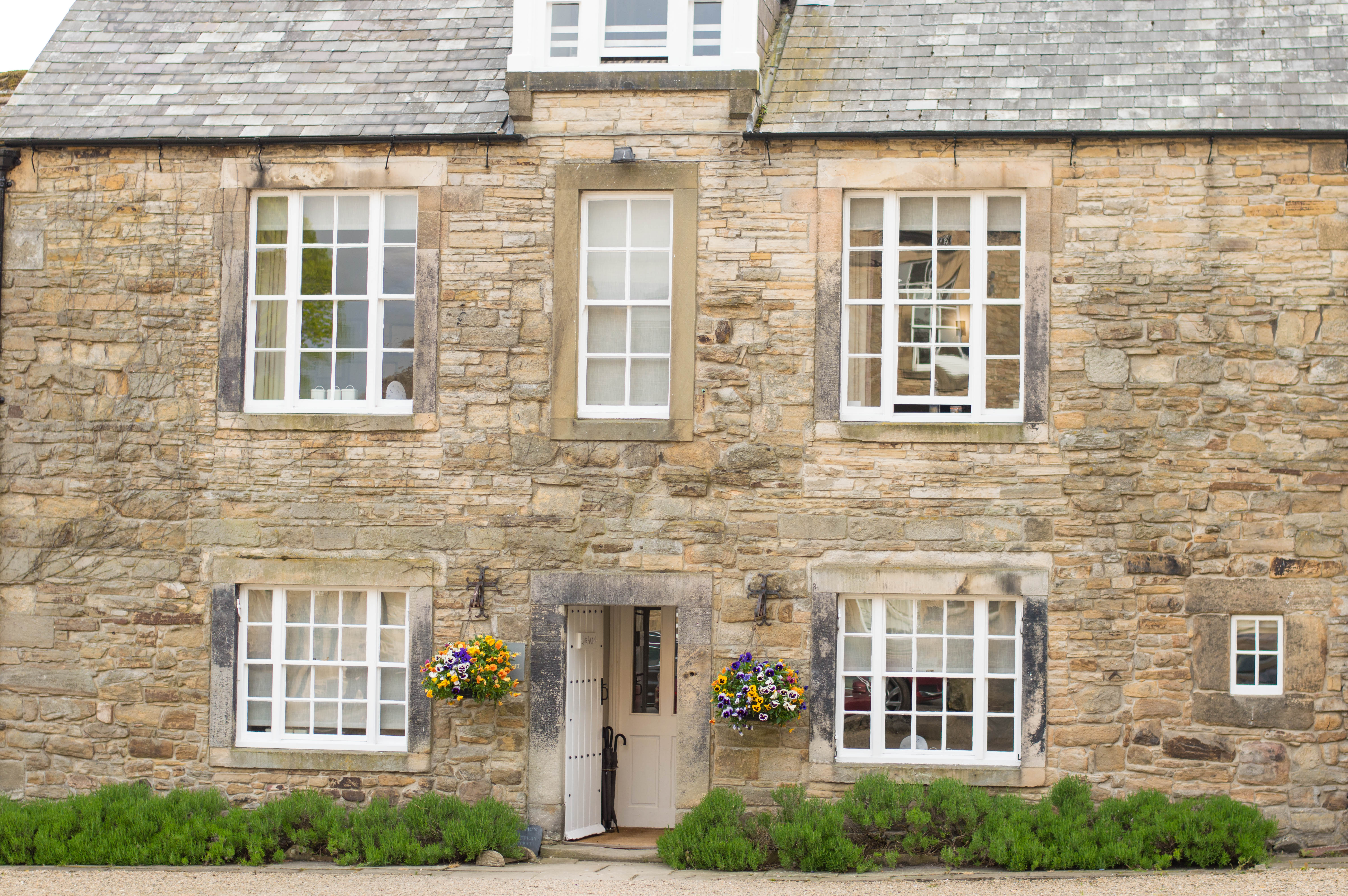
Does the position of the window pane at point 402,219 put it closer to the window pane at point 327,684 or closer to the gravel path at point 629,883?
the window pane at point 327,684

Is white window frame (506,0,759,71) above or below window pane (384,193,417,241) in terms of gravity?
above

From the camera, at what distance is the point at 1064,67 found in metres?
10.2

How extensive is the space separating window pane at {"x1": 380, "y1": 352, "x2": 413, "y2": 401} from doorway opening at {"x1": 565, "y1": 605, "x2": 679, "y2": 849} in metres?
2.29

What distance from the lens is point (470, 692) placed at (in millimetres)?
9602

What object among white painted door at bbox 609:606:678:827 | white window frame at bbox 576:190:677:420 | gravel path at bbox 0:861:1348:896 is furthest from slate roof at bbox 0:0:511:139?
gravel path at bbox 0:861:1348:896

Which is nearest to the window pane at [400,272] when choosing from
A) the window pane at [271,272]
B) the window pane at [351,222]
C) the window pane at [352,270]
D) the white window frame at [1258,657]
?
the window pane at [352,270]

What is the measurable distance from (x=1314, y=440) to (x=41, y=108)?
10185mm

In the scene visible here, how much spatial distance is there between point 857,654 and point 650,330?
116 inches

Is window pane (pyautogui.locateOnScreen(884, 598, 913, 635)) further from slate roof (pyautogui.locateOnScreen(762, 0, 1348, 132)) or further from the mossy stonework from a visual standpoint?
slate roof (pyautogui.locateOnScreen(762, 0, 1348, 132))

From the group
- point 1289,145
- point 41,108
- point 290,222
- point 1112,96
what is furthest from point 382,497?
point 1289,145

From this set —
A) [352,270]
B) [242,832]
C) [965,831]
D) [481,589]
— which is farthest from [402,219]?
[965,831]

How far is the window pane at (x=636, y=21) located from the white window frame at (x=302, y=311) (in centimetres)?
200

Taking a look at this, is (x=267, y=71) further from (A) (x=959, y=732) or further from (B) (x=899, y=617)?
(A) (x=959, y=732)

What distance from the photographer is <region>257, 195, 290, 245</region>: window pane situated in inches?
409
